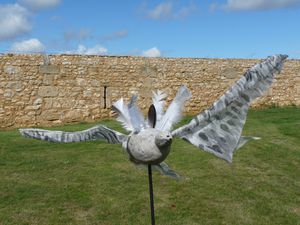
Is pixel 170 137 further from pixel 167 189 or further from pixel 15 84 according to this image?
pixel 15 84

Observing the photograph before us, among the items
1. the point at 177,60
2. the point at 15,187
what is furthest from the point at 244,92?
the point at 177,60

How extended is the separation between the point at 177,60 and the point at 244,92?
11.1 metres

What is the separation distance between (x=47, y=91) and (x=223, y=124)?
9.94 metres

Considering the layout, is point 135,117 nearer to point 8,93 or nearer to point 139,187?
point 139,187

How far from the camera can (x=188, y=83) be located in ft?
43.5

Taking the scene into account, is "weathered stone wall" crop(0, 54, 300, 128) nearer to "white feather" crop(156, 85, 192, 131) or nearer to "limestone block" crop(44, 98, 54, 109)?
"limestone block" crop(44, 98, 54, 109)

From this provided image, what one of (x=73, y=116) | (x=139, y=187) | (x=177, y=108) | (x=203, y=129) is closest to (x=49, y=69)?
(x=73, y=116)

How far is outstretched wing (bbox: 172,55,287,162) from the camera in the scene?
6.66ft

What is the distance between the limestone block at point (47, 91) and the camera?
11562mm

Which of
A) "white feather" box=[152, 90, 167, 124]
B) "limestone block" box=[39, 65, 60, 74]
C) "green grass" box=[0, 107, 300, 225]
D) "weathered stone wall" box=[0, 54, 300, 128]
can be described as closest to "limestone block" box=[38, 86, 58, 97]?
"weathered stone wall" box=[0, 54, 300, 128]

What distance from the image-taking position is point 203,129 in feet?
7.06

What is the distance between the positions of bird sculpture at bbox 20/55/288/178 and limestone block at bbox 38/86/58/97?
950 cm

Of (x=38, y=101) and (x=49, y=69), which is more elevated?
(x=49, y=69)

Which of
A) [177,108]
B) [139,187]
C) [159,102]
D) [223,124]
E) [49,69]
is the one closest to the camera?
[223,124]
